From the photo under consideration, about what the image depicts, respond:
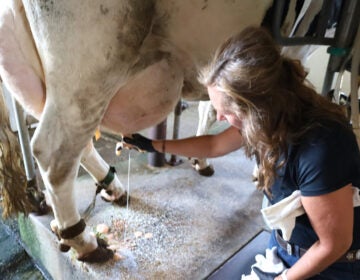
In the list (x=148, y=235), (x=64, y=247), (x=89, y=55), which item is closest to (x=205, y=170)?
(x=148, y=235)

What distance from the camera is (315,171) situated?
2.56ft

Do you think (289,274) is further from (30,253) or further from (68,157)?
(30,253)

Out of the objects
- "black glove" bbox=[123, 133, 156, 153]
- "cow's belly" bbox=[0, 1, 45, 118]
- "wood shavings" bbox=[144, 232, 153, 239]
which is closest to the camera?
"cow's belly" bbox=[0, 1, 45, 118]

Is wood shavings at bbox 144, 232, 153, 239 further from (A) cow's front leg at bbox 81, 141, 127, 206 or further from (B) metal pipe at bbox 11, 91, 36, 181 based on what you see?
(B) metal pipe at bbox 11, 91, 36, 181

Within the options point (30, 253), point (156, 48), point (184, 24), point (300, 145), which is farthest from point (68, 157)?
point (30, 253)

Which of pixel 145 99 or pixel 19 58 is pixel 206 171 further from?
pixel 19 58

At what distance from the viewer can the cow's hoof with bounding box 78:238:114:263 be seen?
4.77ft

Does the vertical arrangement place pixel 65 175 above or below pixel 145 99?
below

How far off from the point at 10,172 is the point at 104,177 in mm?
450

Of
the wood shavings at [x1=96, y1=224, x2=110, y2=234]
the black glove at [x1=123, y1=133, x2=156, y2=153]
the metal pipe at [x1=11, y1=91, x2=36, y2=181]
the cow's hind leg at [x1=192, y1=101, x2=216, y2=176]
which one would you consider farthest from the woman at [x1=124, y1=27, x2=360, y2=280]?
the cow's hind leg at [x1=192, y1=101, x2=216, y2=176]

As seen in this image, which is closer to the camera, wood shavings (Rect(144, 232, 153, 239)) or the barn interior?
the barn interior

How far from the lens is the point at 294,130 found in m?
0.82

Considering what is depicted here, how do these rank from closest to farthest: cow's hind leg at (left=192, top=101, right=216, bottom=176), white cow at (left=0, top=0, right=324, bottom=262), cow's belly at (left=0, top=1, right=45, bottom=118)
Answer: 1. white cow at (left=0, top=0, right=324, bottom=262)
2. cow's belly at (left=0, top=1, right=45, bottom=118)
3. cow's hind leg at (left=192, top=101, right=216, bottom=176)

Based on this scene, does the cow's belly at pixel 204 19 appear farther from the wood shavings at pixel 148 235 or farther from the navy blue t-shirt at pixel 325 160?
the wood shavings at pixel 148 235
